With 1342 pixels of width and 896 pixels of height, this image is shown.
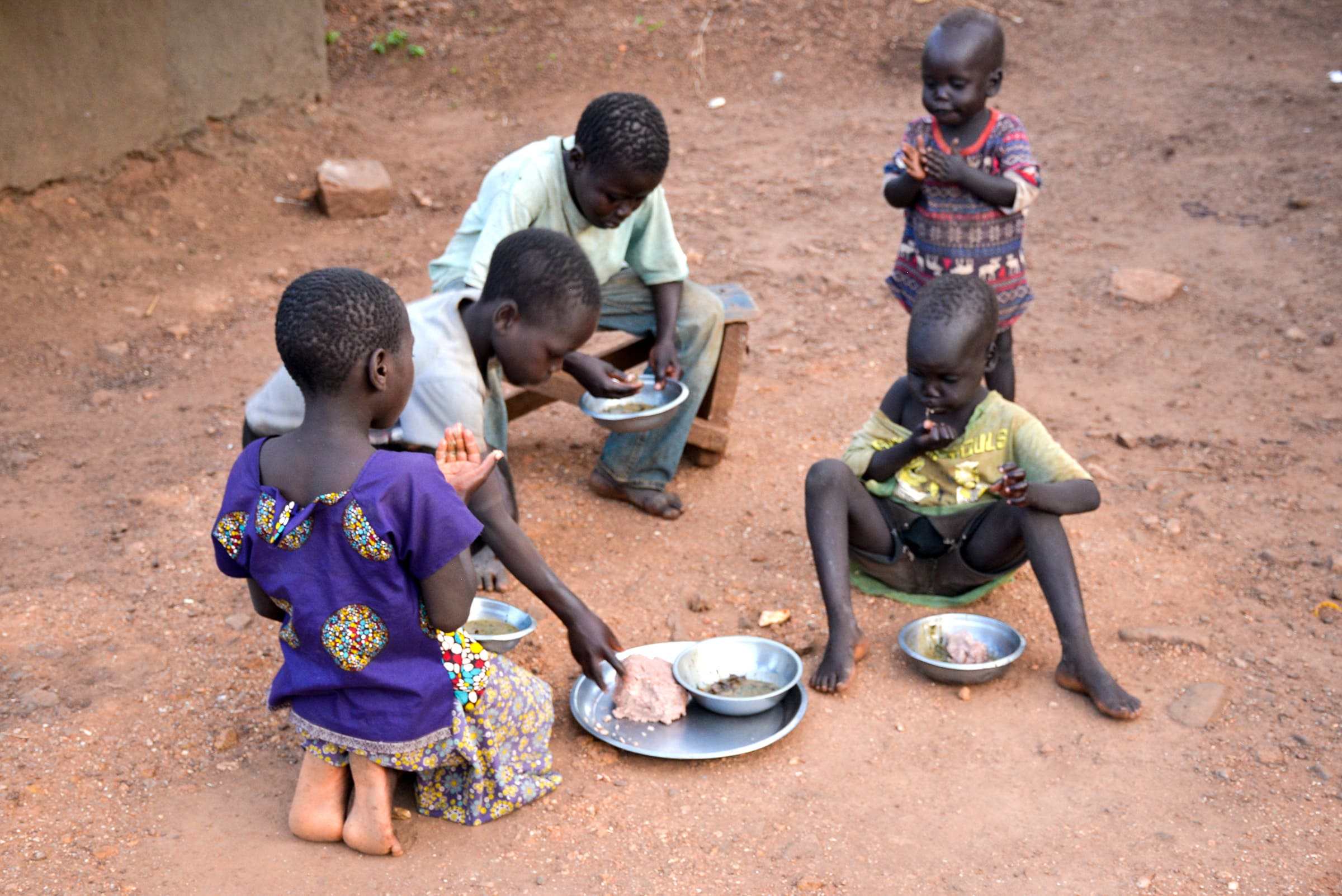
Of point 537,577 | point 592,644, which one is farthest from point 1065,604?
point 537,577

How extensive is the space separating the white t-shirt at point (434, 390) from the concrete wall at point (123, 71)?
3.35m

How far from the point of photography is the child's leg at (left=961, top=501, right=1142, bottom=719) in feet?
9.37

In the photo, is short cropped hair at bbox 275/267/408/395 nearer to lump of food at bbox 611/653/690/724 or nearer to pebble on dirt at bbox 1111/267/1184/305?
lump of food at bbox 611/653/690/724

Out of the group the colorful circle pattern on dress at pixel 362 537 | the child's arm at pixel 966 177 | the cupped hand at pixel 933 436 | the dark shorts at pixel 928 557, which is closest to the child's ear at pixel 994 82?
the child's arm at pixel 966 177

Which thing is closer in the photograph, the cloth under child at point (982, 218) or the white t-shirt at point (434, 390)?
the white t-shirt at point (434, 390)

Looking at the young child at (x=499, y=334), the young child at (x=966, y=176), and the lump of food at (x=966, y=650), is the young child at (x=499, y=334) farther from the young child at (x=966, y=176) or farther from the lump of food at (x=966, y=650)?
the young child at (x=966, y=176)

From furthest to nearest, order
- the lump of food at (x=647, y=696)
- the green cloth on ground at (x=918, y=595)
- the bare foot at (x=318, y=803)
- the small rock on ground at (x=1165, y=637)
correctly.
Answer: the green cloth on ground at (x=918, y=595) < the small rock on ground at (x=1165, y=637) < the lump of food at (x=647, y=696) < the bare foot at (x=318, y=803)

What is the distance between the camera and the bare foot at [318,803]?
7.73 ft

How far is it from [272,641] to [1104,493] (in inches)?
109

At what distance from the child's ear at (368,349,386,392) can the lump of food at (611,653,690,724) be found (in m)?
1.02

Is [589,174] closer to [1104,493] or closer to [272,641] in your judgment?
[272,641]

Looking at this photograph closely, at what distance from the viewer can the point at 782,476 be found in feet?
13.7

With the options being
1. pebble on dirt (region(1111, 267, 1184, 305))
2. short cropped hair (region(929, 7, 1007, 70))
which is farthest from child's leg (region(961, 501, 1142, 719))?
pebble on dirt (region(1111, 267, 1184, 305))

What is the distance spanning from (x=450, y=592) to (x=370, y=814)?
1.78 feet
